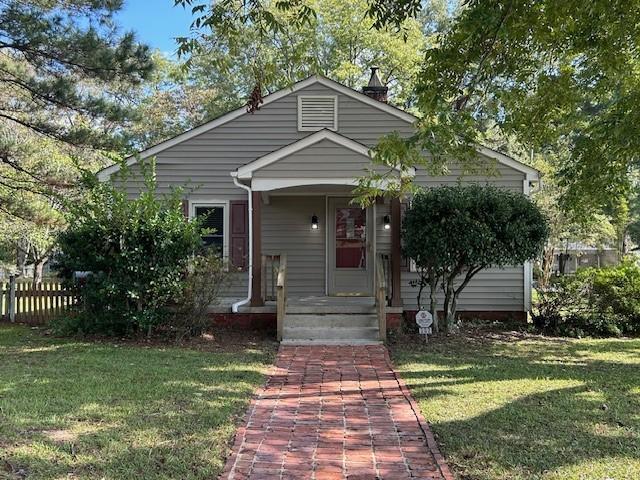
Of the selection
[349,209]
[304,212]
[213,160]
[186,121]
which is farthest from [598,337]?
[186,121]

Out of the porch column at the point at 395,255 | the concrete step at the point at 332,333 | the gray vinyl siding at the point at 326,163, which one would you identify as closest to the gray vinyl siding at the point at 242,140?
the gray vinyl siding at the point at 326,163

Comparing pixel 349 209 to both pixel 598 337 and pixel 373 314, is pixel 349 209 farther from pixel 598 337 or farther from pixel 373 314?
pixel 598 337

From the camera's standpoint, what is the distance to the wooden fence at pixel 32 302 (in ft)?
36.1

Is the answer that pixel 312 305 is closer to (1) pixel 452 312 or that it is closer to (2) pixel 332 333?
(2) pixel 332 333

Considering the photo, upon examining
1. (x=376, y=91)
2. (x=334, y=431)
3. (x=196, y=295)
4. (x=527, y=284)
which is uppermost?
(x=376, y=91)

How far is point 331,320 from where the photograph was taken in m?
9.66

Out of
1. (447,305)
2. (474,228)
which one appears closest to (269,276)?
(447,305)

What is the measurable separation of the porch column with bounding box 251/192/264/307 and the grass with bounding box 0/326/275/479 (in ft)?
5.69

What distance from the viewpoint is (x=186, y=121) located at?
28.3 metres

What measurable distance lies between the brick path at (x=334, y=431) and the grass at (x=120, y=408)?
25 cm

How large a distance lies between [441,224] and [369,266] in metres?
2.85

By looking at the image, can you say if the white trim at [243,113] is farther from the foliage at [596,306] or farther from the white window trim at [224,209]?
the foliage at [596,306]

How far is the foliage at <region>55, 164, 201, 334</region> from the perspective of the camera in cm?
881

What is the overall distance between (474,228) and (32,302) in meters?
8.58
